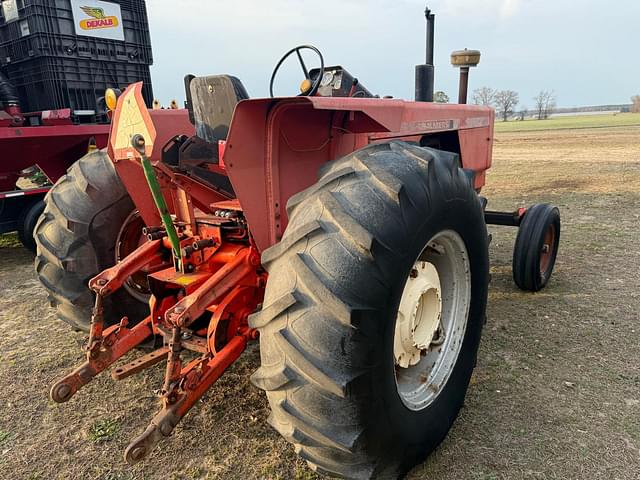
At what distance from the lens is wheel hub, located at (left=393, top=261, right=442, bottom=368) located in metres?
2.17

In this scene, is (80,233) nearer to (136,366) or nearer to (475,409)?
(136,366)

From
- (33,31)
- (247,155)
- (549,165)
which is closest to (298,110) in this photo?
(247,155)

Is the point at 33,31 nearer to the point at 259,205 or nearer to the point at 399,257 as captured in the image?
the point at 259,205

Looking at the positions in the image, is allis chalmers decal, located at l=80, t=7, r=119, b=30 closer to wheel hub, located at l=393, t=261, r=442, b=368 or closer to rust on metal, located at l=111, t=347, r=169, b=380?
rust on metal, located at l=111, t=347, r=169, b=380

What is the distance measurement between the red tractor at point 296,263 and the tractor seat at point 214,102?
1cm

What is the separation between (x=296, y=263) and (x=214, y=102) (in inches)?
45.8

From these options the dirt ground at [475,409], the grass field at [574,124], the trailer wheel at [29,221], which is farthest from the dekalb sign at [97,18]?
the grass field at [574,124]

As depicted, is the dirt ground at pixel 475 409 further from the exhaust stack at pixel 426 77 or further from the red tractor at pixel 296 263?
the exhaust stack at pixel 426 77

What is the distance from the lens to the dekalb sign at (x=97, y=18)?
605cm

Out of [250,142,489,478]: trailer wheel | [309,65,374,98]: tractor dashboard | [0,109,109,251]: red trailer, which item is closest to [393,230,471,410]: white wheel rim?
[250,142,489,478]: trailer wheel

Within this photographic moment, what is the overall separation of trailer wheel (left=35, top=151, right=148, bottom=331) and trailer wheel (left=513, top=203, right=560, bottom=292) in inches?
117

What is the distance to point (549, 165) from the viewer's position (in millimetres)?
12930

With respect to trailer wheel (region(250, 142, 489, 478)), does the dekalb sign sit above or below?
above

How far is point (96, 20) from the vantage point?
621 cm
